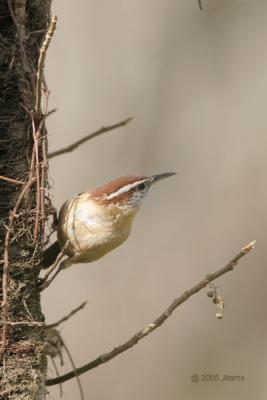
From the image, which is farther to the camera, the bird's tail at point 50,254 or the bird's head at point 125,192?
the bird's head at point 125,192

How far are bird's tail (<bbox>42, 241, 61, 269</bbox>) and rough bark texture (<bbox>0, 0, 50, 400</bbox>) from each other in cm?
43

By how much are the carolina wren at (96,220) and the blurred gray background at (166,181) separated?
434 centimetres

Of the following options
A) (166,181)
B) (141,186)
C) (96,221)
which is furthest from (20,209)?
(166,181)

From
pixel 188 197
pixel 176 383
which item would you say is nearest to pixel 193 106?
pixel 188 197

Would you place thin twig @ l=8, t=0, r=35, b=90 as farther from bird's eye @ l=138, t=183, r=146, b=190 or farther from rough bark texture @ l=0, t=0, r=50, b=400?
bird's eye @ l=138, t=183, r=146, b=190

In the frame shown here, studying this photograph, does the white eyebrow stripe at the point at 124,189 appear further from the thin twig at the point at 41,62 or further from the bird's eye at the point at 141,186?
the thin twig at the point at 41,62

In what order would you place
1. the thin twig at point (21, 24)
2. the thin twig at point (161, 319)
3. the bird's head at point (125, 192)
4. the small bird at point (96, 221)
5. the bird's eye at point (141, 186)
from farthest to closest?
the bird's eye at point (141, 186), the bird's head at point (125, 192), the small bird at point (96, 221), the thin twig at point (21, 24), the thin twig at point (161, 319)

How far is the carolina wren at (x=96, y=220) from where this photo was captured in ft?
13.1

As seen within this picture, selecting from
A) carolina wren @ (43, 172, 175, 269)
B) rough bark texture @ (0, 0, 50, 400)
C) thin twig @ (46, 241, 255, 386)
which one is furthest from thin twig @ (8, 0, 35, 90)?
thin twig @ (46, 241, 255, 386)

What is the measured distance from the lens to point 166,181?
925cm

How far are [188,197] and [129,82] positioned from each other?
1.64m

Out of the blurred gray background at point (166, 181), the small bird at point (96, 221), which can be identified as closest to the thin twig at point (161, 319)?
the small bird at point (96, 221)

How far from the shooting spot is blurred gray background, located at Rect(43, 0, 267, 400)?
345 inches

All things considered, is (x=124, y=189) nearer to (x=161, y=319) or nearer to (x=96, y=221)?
(x=96, y=221)
